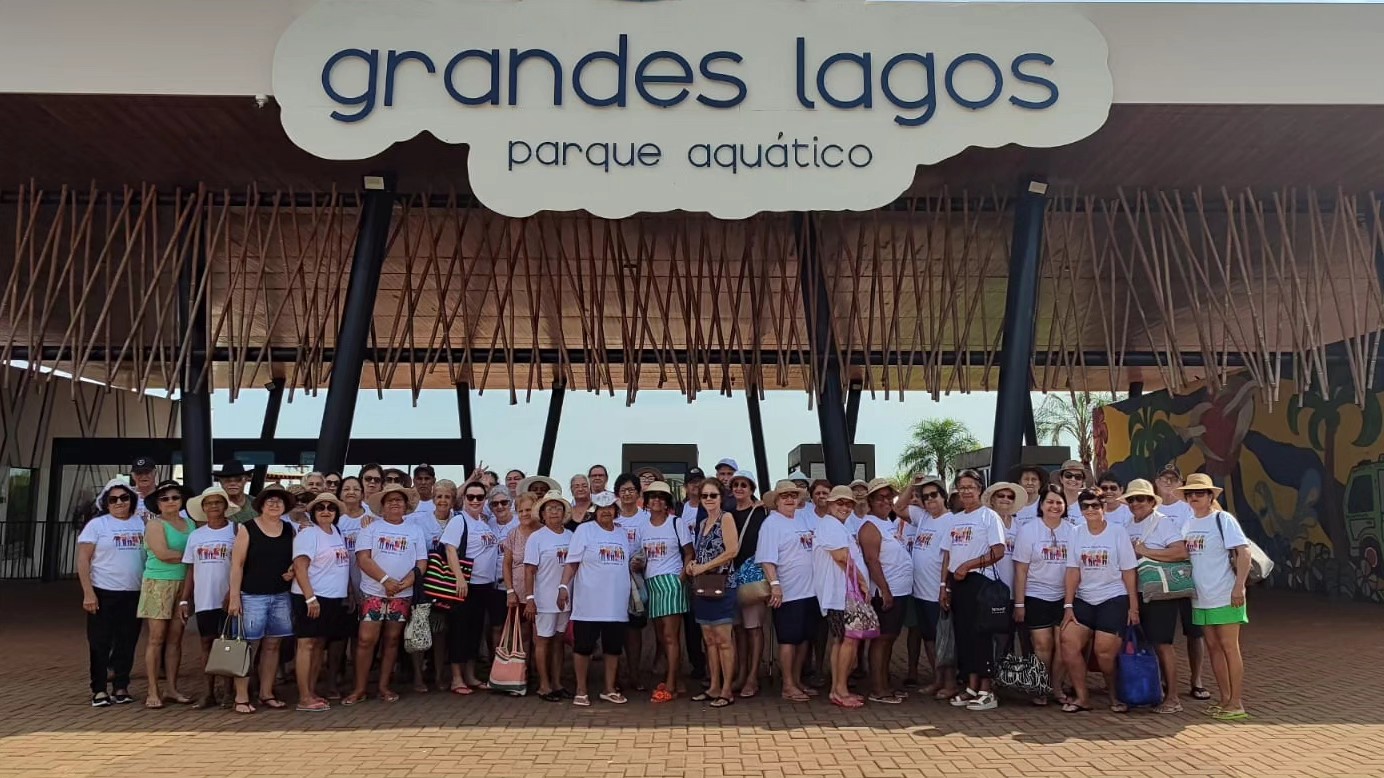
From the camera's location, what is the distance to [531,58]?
6855 mm

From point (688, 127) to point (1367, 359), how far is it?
7.84 metres

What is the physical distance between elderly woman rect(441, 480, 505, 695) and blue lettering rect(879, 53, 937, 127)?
12.9 ft

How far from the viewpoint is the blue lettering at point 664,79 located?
6.87 meters

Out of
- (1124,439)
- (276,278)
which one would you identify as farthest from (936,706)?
(1124,439)

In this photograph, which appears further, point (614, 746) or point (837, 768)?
point (614, 746)

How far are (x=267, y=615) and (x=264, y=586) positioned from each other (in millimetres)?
185

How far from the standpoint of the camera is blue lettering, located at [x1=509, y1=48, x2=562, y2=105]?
682 centimetres

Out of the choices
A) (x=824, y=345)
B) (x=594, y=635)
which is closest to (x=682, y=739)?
(x=594, y=635)

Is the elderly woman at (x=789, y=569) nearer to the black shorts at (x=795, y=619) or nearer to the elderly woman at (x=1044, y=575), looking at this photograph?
the black shorts at (x=795, y=619)

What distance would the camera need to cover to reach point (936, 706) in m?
5.93

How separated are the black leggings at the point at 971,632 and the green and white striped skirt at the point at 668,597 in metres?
1.68

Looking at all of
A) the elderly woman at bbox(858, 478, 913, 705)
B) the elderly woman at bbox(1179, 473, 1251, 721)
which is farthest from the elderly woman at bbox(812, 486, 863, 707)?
the elderly woman at bbox(1179, 473, 1251, 721)

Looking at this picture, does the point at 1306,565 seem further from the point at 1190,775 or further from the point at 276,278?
the point at 276,278

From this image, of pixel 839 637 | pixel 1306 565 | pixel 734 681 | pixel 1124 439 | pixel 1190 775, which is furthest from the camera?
pixel 1124 439
